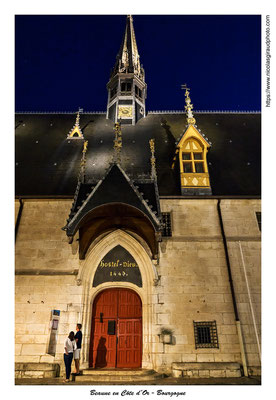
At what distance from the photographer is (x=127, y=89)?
18.8m

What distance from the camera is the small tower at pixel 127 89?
17.2 metres

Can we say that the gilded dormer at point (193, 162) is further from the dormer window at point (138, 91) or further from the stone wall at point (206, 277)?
the dormer window at point (138, 91)

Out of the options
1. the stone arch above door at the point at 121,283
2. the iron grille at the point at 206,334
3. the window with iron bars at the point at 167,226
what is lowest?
the iron grille at the point at 206,334

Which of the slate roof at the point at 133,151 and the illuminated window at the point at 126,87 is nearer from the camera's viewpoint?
the slate roof at the point at 133,151

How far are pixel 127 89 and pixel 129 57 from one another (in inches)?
165

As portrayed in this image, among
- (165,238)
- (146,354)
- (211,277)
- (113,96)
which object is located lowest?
(146,354)

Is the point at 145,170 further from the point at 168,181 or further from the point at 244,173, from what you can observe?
Answer: the point at 244,173

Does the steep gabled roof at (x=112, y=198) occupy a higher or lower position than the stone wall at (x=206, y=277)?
higher

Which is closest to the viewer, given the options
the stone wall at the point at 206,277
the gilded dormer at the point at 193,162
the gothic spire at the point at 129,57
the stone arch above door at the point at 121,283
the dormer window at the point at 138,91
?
the stone wall at the point at 206,277

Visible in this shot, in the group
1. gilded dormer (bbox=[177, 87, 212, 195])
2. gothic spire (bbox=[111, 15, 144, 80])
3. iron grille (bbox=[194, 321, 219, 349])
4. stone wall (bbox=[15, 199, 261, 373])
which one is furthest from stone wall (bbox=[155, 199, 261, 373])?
gothic spire (bbox=[111, 15, 144, 80])

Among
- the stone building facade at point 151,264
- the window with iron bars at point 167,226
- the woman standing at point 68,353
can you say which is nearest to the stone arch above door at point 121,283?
the stone building facade at point 151,264

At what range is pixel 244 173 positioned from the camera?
12.9 meters

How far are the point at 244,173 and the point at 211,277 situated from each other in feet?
17.7
